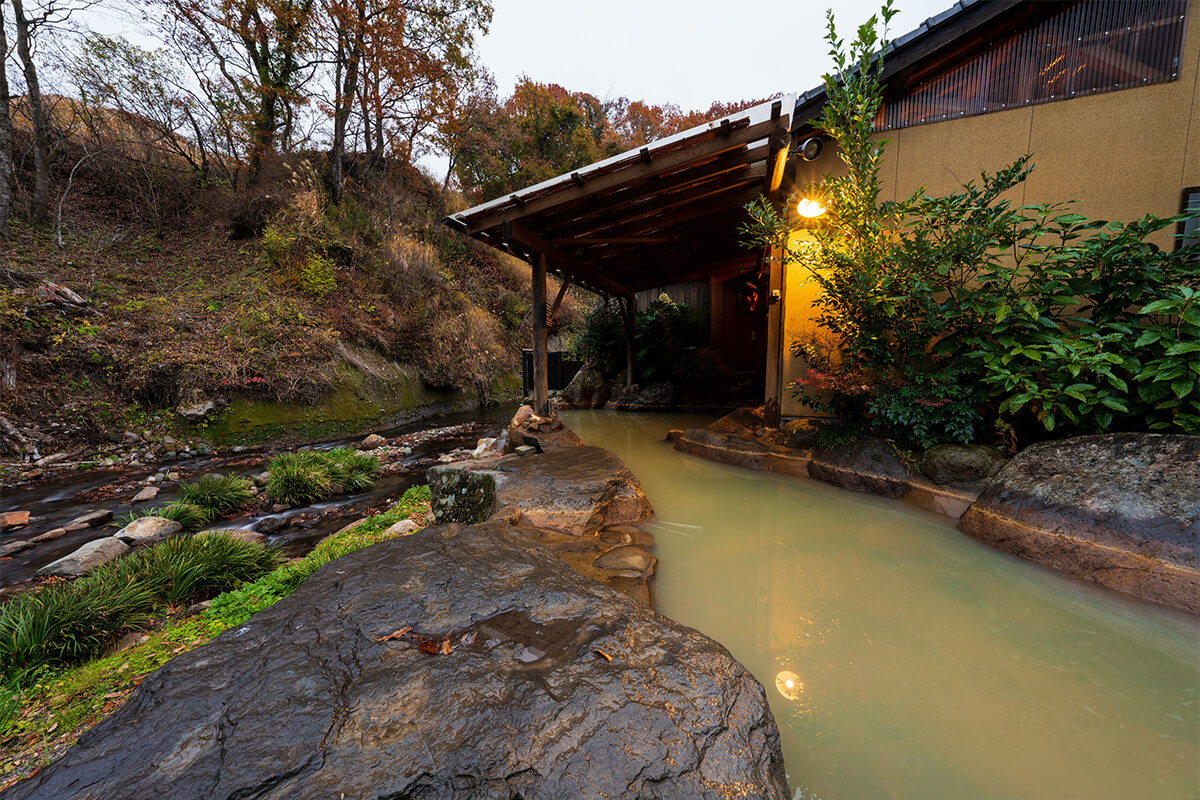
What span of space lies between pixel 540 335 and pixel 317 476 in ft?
10.3

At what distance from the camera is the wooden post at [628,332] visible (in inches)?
370

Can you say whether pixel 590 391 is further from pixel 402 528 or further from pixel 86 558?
pixel 86 558

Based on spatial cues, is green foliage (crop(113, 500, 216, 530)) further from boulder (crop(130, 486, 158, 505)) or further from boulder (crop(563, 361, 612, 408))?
boulder (crop(563, 361, 612, 408))

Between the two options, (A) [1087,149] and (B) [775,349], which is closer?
(A) [1087,149]

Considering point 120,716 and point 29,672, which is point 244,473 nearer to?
point 29,672

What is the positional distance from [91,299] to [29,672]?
7.87 metres

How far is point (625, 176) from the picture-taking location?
168 inches

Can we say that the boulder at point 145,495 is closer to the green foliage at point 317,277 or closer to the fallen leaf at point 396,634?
the fallen leaf at point 396,634

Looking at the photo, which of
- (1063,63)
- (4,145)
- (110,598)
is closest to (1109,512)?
(1063,63)

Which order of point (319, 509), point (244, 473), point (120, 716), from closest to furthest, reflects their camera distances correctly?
point (120, 716), point (319, 509), point (244, 473)

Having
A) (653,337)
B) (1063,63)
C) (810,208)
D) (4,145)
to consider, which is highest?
(4,145)

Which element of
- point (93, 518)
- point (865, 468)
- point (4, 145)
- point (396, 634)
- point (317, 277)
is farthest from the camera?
point (317, 277)

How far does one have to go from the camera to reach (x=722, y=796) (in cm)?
96

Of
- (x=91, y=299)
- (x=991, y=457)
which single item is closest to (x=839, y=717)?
(x=991, y=457)
